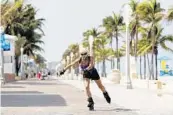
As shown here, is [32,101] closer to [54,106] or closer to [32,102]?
[32,102]

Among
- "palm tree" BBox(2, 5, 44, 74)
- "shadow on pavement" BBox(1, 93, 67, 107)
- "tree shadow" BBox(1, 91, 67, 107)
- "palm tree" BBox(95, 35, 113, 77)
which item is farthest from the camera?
"palm tree" BBox(95, 35, 113, 77)

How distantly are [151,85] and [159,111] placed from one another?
68.0ft

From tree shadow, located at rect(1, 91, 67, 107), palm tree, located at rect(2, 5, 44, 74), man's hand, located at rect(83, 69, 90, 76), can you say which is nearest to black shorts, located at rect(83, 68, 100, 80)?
man's hand, located at rect(83, 69, 90, 76)

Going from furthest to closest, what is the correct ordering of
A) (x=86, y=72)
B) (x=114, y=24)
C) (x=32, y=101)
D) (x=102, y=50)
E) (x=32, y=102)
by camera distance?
(x=102, y=50), (x=114, y=24), (x=32, y=101), (x=32, y=102), (x=86, y=72)

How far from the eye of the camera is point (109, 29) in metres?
128

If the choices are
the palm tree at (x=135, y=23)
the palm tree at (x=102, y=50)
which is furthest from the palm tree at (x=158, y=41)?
the palm tree at (x=102, y=50)

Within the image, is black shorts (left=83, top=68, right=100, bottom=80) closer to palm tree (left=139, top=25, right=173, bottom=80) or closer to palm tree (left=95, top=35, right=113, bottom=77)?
palm tree (left=139, top=25, right=173, bottom=80)

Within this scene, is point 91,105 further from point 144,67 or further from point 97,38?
point 97,38

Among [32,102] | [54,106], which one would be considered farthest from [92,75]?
[32,102]

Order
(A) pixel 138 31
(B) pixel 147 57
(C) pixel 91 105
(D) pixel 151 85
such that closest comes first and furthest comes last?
(C) pixel 91 105 < (D) pixel 151 85 < (A) pixel 138 31 < (B) pixel 147 57

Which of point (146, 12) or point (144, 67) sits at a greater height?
point (146, 12)

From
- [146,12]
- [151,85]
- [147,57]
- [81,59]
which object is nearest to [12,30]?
[146,12]

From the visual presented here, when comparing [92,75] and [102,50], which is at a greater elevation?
[102,50]

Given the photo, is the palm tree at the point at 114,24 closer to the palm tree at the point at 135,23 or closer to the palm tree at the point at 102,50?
the palm tree at the point at 102,50
